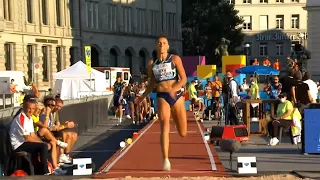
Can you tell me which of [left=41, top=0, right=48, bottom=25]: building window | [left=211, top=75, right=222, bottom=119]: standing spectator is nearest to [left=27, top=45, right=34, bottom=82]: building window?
[left=41, top=0, right=48, bottom=25]: building window

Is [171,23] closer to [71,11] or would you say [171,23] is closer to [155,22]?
[155,22]

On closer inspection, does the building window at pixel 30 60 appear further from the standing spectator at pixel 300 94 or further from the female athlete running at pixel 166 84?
the female athlete running at pixel 166 84

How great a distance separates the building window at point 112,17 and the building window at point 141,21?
578cm

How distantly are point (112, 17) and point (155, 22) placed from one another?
11.2 metres

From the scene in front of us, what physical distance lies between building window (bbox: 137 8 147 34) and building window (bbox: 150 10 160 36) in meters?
1.95

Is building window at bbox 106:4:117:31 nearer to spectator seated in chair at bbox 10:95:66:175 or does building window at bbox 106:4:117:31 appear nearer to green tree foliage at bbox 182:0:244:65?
green tree foliage at bbox 182:0:244:65

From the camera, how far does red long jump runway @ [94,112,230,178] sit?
11.0 meters

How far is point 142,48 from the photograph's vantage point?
3472 inches

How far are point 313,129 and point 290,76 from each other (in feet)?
16.5

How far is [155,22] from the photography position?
9181 cm

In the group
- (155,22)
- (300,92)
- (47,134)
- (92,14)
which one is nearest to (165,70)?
(47,134)

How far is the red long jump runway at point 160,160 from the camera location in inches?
→ 434

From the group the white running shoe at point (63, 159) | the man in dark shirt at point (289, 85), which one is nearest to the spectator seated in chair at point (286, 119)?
the man in dark shirt at point (289, 85)

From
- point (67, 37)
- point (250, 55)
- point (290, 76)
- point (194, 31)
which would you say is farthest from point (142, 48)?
point (290, 76)
